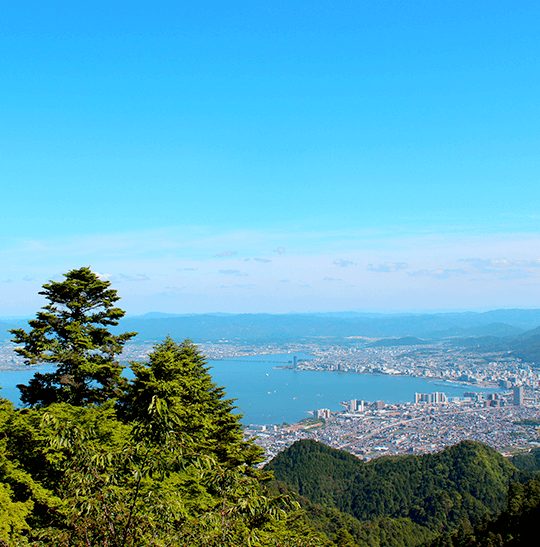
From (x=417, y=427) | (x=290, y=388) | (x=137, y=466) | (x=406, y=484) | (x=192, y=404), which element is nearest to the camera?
(x=137, y=466)

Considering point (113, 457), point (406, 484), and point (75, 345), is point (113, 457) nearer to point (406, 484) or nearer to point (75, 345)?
point (75, 345)

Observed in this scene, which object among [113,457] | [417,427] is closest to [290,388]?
[417,427]

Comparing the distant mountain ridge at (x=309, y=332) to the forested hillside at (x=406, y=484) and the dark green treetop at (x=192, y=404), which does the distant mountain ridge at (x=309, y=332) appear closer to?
the forested hillside at (x=406, y=484)

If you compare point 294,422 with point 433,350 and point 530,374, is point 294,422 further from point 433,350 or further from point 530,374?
point 433,350

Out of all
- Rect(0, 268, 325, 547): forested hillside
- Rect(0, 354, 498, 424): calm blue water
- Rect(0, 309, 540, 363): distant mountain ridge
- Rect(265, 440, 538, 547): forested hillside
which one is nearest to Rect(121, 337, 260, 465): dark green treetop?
Rect(0, 268, 325, 547): forested hillside

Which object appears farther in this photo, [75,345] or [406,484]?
[406,484]

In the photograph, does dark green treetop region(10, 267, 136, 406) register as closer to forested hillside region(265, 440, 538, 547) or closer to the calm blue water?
forested hillside region(265, 440, 538, 547)
